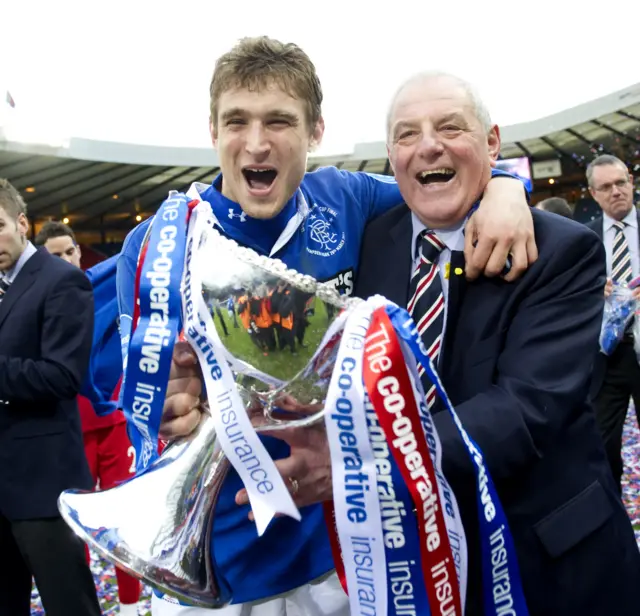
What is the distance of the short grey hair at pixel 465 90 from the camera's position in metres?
1.54

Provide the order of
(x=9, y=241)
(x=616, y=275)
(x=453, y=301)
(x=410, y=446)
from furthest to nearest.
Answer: (x=616, y=275)
(x=9, y=241)
(x=453, y=301)
(x=410, y=446)

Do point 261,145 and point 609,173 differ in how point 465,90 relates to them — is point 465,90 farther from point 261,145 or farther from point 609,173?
point 609,173

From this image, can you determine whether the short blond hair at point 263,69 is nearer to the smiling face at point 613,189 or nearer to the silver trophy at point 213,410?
the silver trophy at point 213,410

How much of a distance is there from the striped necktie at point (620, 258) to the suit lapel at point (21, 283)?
3471mm

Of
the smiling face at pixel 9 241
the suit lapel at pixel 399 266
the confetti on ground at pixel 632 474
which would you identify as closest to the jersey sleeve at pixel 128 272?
the suit lapel at pixel 399 266

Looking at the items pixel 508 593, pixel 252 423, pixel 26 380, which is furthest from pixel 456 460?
pixel 26 380

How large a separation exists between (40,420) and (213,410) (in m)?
2.13

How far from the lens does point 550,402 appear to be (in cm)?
133

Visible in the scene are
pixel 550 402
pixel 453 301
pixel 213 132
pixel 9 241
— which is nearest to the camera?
pixel 550 402

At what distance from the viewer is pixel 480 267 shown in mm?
1453

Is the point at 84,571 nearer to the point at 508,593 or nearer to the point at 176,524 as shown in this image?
the point at 176,524

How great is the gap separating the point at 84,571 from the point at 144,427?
6.53 ft

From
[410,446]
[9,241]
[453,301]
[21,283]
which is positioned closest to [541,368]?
[453,301]

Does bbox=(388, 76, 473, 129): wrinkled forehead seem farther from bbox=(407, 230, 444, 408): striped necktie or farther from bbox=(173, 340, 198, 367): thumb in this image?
bbox=(173, 340, 198, 367): thumb
